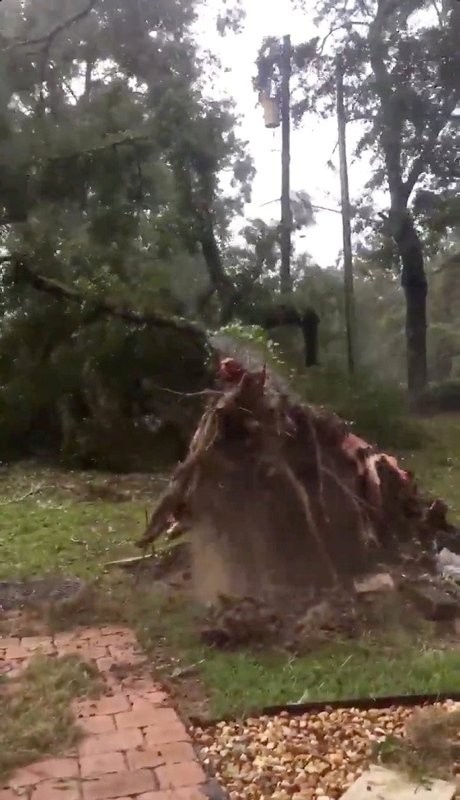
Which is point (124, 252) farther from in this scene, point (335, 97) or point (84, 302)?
point (335, 97)

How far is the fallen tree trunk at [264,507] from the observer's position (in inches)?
154

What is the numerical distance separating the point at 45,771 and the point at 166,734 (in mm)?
382

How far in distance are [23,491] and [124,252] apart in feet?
10.5

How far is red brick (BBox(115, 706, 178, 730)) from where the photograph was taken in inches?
103

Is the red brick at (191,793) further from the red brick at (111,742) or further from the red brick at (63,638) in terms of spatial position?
the red brick at (63,638)

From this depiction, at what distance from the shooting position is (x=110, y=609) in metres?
3.75

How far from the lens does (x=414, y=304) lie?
537 inches

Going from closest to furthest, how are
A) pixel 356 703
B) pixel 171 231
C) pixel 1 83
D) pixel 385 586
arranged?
pixel 356 703, pixel 385 586, pixel 1 83, pixel 171 231

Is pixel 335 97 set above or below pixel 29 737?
above

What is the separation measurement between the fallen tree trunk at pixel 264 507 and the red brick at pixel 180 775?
4.92 ft

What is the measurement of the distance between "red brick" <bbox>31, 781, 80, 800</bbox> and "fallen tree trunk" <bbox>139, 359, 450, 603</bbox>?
5.39ft

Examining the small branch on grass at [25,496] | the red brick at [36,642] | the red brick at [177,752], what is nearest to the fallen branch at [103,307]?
the small branch on grass at [25,496]

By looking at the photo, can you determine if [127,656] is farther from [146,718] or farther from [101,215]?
[101,215]

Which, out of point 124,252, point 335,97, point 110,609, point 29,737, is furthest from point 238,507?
point 335,97
